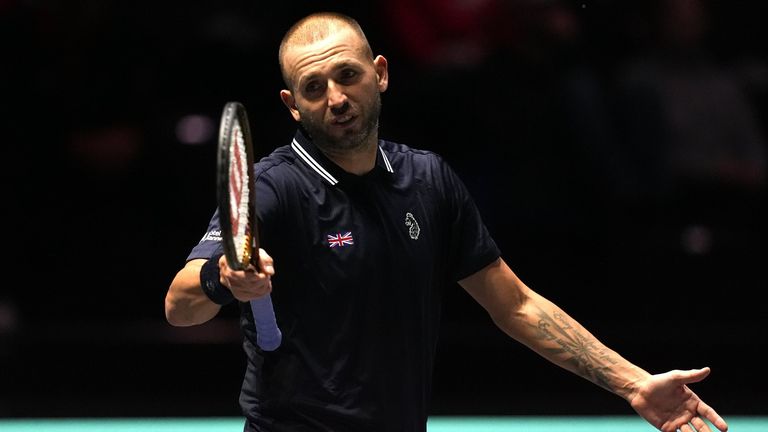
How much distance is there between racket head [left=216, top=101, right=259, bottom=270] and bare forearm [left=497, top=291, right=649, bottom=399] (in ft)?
2.88

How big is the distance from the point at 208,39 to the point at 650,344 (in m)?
2.46

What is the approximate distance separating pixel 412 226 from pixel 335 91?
0.37m

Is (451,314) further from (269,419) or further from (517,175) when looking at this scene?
(269,419)

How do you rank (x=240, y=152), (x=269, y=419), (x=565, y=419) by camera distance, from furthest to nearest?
(x=565, y=419) → (x=269, y=419) → (x=240, y=152)

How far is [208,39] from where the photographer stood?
6.41m

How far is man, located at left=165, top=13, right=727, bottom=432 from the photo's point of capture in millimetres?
3082

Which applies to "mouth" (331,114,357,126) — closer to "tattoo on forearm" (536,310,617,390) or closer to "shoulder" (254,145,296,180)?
"shoulder" (254,145,296,180)

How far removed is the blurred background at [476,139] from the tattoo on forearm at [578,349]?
9.31 ft

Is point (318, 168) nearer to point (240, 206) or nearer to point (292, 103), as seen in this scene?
point (292, 103)

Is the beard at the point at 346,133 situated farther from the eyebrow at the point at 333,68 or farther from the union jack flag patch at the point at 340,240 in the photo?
the union jack flag patch at the point at 340,240

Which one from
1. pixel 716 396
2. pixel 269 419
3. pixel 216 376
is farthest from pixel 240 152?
pixel 716 396

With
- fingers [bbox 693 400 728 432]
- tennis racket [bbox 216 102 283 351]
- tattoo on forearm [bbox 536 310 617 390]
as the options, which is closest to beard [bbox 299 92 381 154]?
tennis racket [bbox 216 102 283 351]

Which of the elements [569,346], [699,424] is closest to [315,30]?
[569,346]

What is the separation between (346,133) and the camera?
3.15m
